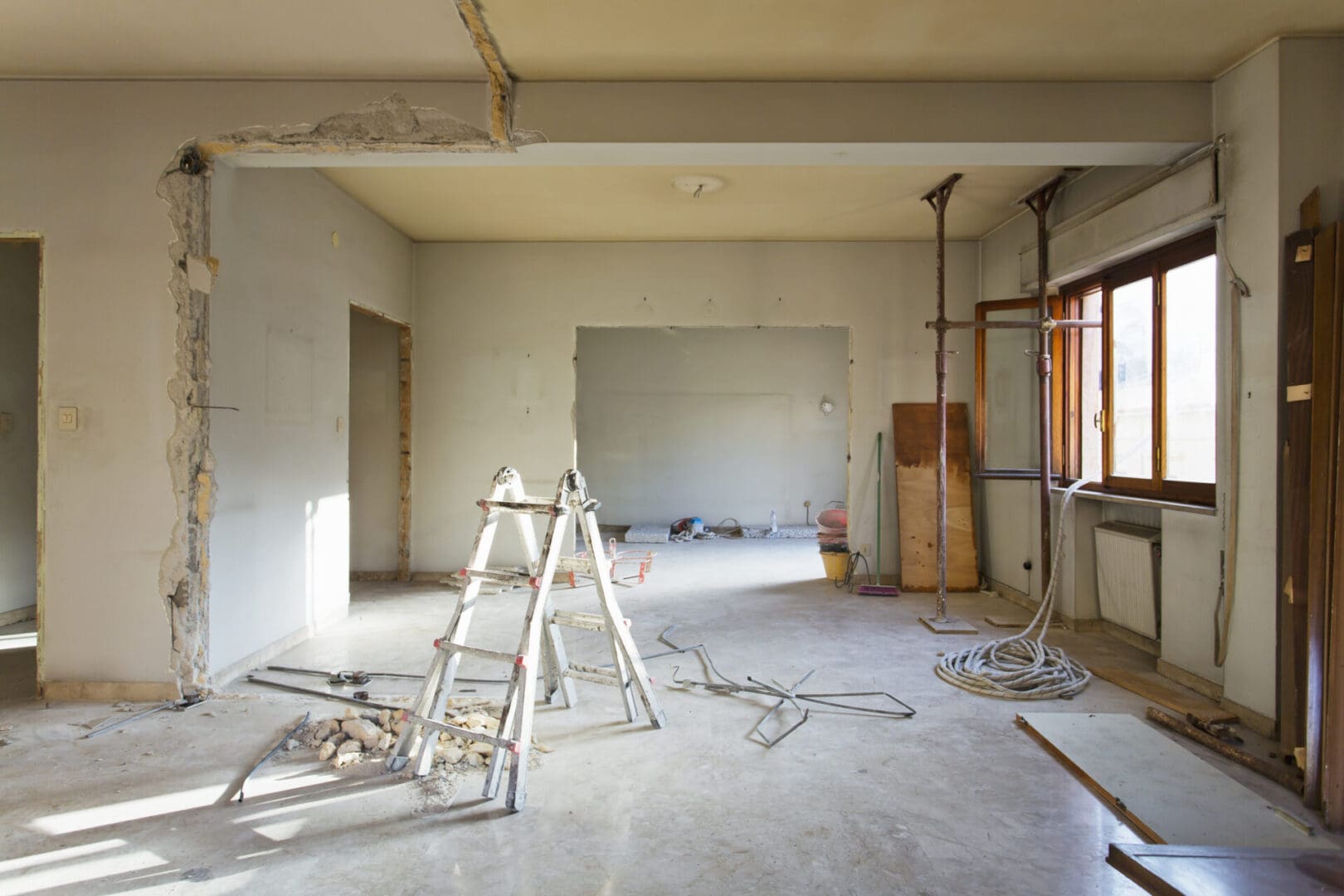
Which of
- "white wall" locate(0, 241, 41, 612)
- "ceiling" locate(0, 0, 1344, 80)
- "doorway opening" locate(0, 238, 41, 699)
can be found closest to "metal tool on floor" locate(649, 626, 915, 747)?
"ceiling" locate(0, 0, 1344, 80)

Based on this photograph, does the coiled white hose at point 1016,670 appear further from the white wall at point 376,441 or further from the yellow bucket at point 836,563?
the white wall at point 376,441

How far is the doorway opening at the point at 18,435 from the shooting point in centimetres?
481

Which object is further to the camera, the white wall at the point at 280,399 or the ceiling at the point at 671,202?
the ceiling at the point at 671,202

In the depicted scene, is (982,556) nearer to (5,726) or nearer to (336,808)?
(336,808)

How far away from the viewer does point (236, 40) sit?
10.0ft

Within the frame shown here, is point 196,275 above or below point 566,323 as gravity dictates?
below

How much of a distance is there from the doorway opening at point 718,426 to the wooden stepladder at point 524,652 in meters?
7.08

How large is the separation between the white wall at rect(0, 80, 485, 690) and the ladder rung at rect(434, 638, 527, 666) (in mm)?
1765

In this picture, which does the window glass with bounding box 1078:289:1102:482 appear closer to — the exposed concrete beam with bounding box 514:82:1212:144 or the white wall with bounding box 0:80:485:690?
the exposed concrete beam with bounding box 514:82:1212:144

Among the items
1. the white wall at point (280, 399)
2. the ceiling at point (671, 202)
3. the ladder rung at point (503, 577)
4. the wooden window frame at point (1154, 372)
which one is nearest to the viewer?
the ladder rung at point (503, 577)

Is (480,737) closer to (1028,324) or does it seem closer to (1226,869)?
(1226,869)

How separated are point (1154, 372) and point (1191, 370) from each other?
0.26 m

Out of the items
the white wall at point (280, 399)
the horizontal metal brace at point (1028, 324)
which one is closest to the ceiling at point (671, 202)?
the white wall at point (280, 399)

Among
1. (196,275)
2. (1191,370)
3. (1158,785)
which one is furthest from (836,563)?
(196,275)
